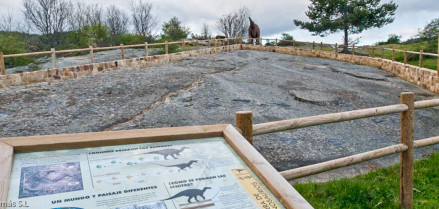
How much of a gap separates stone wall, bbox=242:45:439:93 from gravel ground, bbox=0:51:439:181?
18.4 inches

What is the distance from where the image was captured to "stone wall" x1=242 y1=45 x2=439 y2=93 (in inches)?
519

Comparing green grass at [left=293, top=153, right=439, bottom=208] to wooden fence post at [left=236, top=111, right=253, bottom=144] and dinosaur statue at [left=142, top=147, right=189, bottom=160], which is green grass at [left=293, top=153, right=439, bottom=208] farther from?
dinosaur statue at [left=142, top=147, right=189, bottom=160]

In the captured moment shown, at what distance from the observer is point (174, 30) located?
116 feet

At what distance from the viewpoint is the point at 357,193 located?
4.43 metres

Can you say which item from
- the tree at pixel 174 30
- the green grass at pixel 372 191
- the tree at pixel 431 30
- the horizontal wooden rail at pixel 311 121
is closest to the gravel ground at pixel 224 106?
the green grass at pixel 372 191

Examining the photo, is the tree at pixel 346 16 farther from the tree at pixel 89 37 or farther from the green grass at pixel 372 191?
the green grass at pixel 372 191

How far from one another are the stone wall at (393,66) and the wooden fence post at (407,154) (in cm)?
964

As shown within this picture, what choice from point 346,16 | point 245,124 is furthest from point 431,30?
point 245,124

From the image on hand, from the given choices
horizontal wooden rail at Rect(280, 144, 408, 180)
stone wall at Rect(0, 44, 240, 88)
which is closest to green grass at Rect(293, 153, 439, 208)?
horizontal wooden rail at Rect(280, 144, 408, 180)

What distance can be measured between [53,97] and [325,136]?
6.11 meters

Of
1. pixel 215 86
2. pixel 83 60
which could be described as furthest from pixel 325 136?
pixel 83 60

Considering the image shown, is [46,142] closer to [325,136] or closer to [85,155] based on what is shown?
→ [85,155]

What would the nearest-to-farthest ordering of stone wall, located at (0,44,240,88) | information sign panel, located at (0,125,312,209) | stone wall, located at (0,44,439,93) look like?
information sign panel, located at (0,125,312,209)
stone wall, located at (0,44,240,88)
stone wall, located at (0,44,439,93)

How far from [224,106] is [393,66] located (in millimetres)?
11504
